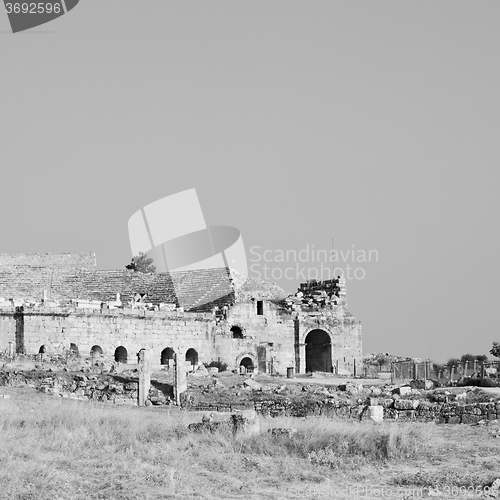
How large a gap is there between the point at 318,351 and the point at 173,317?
346 inches

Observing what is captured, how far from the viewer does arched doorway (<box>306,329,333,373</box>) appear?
48469mm

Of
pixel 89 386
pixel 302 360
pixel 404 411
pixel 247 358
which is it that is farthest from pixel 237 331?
pixel 404 411

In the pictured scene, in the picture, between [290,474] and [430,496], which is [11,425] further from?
[430,496]

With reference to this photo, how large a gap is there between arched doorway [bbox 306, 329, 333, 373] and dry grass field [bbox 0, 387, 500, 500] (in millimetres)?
26492

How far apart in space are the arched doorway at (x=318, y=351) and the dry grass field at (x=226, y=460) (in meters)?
26.5

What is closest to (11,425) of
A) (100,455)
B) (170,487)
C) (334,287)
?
(100,455)

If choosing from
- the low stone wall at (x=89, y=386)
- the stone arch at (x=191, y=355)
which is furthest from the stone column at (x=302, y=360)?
the low stone wall at (x=89, y=386)

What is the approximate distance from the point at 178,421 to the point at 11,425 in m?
3.69

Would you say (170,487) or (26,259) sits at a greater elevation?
(26,259)

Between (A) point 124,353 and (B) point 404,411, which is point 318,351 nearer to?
(A) point 124,353

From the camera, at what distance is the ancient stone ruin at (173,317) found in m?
40.1

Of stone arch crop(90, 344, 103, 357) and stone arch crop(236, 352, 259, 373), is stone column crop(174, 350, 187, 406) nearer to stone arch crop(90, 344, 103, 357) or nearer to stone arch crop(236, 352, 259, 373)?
stone arch crop(90, 344, 103, 357)

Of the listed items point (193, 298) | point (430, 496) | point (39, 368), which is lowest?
point (430, 496)

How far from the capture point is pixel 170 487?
15.4 m
